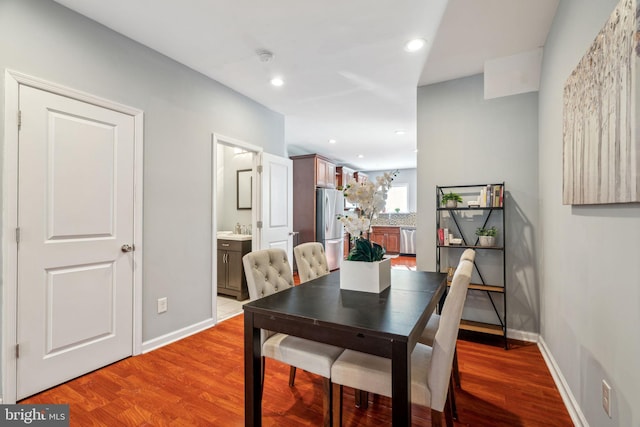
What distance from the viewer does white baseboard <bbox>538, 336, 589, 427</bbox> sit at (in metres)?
1.60

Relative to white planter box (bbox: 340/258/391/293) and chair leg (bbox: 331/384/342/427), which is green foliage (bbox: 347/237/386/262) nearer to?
white planter box (bbox: 340/258/391/293)

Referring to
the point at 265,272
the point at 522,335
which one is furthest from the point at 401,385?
the point at 522,335

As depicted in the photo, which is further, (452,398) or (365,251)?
(365,251)

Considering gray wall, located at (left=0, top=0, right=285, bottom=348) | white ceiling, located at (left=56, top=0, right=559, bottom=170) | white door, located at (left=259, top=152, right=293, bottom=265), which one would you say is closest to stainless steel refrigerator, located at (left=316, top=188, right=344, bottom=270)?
white door, located at (left=259, top=152, right=293, bottom=265)

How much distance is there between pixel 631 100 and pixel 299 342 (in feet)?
5.55

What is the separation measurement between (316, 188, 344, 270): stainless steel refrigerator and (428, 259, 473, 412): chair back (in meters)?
4.09

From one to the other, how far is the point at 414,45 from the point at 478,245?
184 cm

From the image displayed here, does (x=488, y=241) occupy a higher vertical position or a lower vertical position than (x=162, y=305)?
higher

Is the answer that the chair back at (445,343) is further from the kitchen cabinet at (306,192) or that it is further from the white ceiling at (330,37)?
the kitchen cabinet at (306,192)

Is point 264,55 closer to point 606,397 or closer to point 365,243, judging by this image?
point 365,243

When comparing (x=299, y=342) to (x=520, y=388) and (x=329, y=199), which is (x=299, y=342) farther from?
(x=329, y=199)

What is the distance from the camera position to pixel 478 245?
9.21 feet

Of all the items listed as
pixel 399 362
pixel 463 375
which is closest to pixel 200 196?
pixel 399 362

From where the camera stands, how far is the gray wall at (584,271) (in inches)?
43.8
